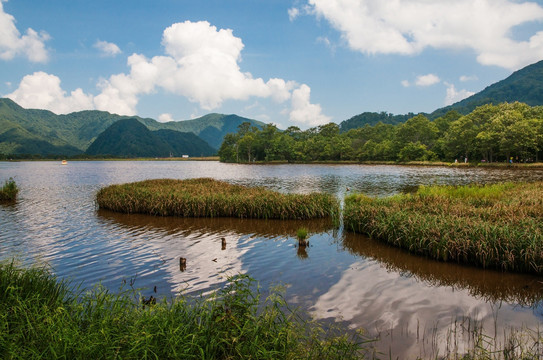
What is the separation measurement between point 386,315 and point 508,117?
106 metres

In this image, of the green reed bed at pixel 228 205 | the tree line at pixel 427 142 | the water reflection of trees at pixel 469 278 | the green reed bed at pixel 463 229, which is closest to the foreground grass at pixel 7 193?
the green reed bed at pixel 228 205

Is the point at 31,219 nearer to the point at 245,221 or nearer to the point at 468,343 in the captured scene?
the point at 245,221

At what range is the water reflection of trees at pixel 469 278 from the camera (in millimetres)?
10258

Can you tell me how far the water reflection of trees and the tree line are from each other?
87591 mm

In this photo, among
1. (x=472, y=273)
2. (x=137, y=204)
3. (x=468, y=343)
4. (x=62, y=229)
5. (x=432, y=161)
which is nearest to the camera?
(x=468, y=343)

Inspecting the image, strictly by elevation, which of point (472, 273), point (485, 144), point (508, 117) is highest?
point (508, 117)

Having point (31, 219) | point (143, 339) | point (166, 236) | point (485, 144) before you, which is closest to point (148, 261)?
point (166, 236)

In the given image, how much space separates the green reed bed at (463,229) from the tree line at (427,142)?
80.9 m

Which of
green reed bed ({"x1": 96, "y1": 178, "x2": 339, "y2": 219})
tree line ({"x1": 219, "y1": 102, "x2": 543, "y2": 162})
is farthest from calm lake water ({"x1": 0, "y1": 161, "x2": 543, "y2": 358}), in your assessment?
tree line ({"x1": 219, "y1": 102, "x2": 543, "y2": 162})

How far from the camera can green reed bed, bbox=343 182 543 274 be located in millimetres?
12164

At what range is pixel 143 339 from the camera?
531 centimetres

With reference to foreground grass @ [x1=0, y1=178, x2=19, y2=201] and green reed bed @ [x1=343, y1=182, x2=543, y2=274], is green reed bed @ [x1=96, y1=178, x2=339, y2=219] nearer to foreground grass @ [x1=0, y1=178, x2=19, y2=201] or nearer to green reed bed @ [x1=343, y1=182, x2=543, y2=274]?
green reed bed @ [x1=343, y1=182, x2=543, y2=274]

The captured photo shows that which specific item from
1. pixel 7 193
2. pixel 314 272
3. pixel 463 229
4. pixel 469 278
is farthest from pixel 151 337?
pixel 7 193

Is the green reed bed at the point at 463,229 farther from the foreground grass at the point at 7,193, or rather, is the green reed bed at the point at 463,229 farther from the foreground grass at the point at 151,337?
the foreground grass at the point at 7,193
